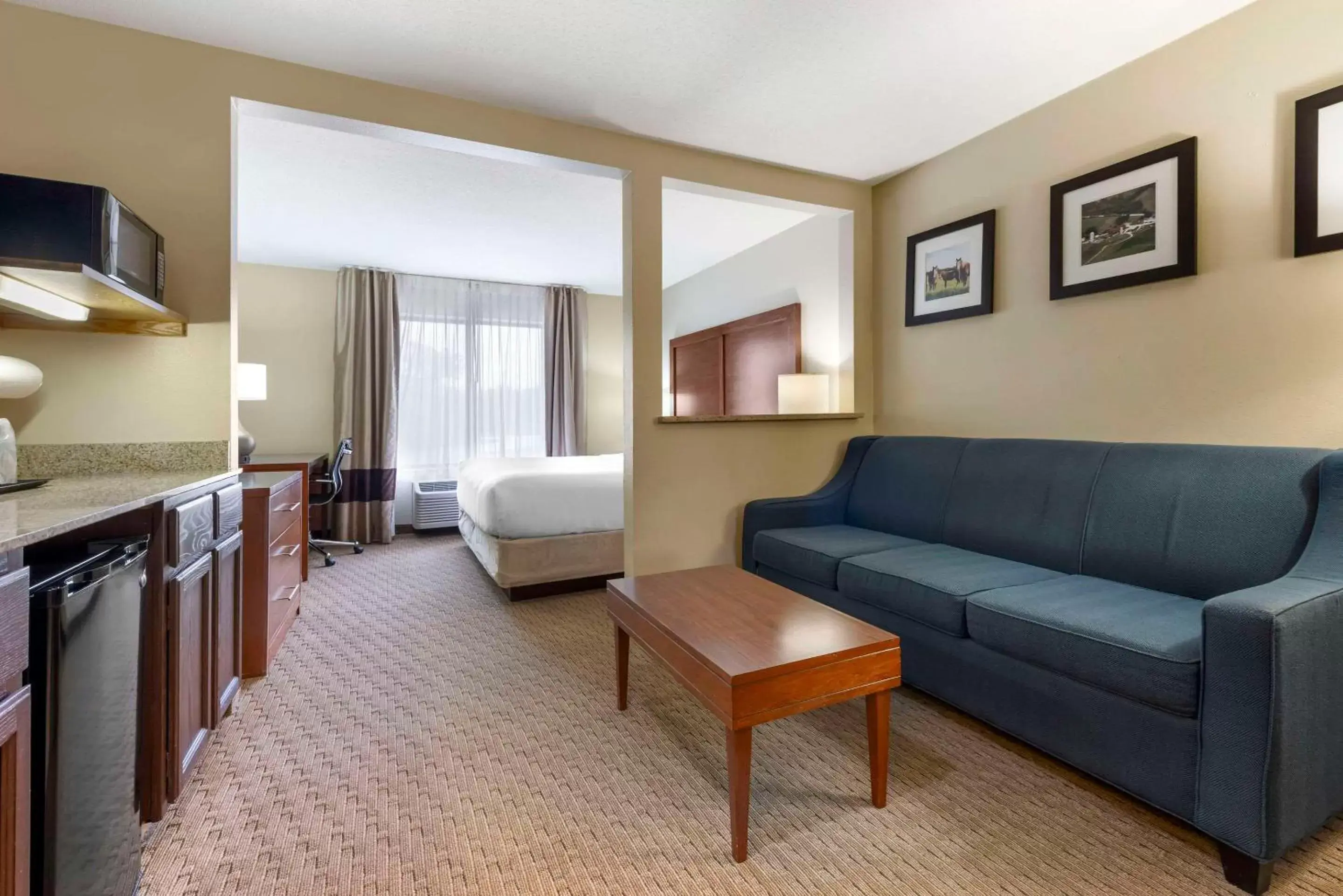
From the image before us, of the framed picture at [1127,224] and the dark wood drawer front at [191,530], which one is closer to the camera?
the dark wood drawer front at [191,530]

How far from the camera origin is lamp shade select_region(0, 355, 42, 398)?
1678 millimetres

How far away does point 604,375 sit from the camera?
6.48 metres

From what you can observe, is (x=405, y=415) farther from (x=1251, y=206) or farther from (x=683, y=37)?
(x=1251, y=206)

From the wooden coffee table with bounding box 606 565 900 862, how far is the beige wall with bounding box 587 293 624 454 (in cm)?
453

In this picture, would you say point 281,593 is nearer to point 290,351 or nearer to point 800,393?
→ point 800,393

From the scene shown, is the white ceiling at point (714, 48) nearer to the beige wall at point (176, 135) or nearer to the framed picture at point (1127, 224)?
the beige wall at point (176, 135)

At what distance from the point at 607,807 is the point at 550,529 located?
1.96 m

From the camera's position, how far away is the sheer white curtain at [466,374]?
220 inches

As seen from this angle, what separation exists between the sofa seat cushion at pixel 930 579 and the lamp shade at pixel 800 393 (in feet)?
4.45

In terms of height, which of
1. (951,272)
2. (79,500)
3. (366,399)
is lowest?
(79,500)

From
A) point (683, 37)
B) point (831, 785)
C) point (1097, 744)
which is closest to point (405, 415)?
point (683, 37)

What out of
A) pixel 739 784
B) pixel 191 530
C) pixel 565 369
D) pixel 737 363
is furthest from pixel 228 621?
pixel 565 369

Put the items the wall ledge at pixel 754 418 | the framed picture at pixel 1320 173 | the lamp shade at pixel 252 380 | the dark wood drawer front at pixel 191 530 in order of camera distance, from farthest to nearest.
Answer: the lamp shade at pixel 252 380 → the wall ledge at pixel 754 418 → the framed picture at pixel 1320 173 → the dark wood drawer front at pixel 191 530

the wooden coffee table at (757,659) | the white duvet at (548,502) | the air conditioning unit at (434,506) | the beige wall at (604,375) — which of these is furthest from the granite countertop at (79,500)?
the beige wall at (604,375)
